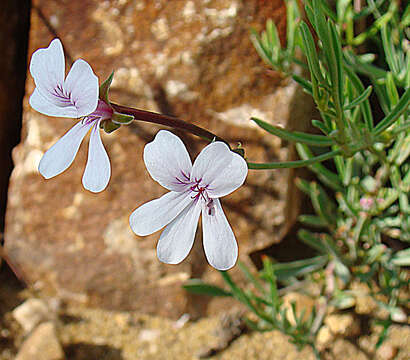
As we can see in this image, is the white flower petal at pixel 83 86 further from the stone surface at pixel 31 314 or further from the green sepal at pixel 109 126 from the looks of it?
the stone surface at pixel 31 314

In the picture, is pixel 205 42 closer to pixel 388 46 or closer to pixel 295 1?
pixel 295 1

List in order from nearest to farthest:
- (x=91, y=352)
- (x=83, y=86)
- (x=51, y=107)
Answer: (x=83, y=86)
(x=51, y=107)
(x=91, y=352)

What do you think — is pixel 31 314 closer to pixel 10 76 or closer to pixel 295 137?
pixel 10 76

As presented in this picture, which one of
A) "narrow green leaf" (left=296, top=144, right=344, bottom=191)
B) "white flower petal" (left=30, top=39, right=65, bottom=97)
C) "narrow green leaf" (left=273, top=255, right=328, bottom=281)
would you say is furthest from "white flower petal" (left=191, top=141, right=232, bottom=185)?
"narrow green leaf" (left=273, top=255, right=328, bottom=281)

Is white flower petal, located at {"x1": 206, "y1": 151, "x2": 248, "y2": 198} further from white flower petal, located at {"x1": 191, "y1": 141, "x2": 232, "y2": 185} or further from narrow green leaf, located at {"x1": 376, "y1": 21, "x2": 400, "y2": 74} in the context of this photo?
narrow green leaf, located at {"x1": 376, "y1": 21, "x2": 400, "y2": 74}

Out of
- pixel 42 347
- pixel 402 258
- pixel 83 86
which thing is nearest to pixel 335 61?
pixel 83 86

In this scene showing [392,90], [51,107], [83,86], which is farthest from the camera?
[392,90]
